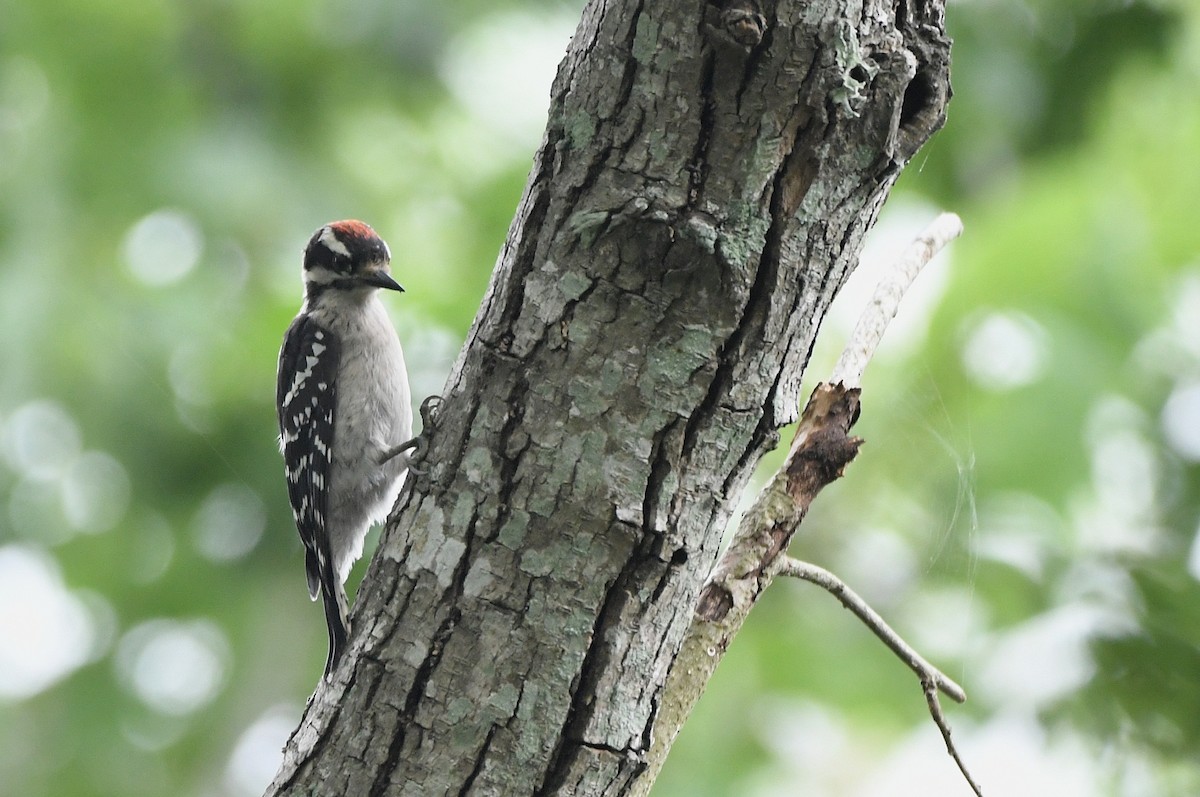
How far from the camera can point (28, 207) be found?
7.21 metres

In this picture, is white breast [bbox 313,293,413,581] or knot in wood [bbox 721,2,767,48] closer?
knot in wood [bbox 721,2,767,48]

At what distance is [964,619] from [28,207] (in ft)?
19.6

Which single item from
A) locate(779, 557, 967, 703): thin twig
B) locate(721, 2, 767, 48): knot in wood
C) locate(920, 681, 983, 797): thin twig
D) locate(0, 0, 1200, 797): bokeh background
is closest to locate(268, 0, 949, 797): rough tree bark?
locate(721, 2, 767, 48): knot in wood

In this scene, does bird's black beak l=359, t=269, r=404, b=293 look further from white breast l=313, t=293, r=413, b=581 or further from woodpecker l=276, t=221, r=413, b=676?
white breast l=313, t=293, r=413, b=581

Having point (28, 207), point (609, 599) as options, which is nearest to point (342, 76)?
point (28, 207)

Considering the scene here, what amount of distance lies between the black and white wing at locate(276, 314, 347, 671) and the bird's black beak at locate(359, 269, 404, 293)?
0.90ft

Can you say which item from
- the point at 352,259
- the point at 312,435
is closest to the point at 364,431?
the point at 312,435

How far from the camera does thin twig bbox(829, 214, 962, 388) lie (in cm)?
268

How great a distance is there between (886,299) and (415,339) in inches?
132

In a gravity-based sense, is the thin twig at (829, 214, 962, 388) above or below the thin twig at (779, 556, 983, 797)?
above

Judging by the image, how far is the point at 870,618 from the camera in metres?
2.63

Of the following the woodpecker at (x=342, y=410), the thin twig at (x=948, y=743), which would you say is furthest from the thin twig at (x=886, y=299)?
the woodpecker at (x=342, y=410)

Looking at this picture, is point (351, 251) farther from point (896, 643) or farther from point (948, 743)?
point (948, 743)

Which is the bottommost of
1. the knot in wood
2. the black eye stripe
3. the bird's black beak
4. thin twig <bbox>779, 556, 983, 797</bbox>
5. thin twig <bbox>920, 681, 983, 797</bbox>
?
thin twig <bbox>920, 681, 983, 797</bbox>
